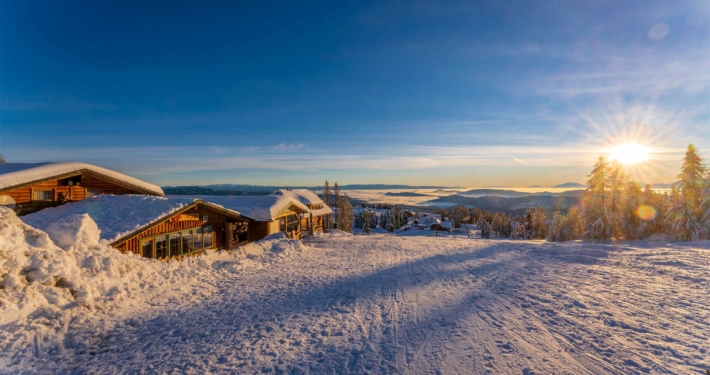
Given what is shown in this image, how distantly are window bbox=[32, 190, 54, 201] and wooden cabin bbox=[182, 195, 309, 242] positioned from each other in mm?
9853

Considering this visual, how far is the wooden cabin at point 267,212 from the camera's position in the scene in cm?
2380

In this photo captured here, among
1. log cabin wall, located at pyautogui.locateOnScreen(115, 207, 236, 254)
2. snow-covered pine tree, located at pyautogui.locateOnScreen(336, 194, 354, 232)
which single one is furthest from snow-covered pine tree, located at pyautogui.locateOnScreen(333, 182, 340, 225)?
log cabin wall, located at pyautogui.locateOnScreen(115, 207, 236, 254)

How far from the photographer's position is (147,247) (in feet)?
44.7

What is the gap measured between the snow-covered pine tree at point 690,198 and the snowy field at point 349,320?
632 inches

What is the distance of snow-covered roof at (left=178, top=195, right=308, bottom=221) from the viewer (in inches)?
928

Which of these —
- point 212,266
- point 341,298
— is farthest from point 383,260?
point 212,266

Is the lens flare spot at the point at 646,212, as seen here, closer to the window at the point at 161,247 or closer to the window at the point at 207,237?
the window at the point at 207,237

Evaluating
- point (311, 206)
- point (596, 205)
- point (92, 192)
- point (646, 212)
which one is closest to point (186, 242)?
point (92, 192)

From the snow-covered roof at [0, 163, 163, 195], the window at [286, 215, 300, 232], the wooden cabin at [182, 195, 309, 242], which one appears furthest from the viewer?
the window at [286, 215, 300, 232]

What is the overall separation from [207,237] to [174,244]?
2.47 metres

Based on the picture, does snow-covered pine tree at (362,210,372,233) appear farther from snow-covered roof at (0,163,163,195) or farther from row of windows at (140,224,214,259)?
snow-covered roof at (0,163,163,195)

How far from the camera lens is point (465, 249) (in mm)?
21625

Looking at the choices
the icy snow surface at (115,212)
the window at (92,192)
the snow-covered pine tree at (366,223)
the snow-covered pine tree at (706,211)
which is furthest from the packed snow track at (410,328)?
the snow-covered pine tree at (366,223)

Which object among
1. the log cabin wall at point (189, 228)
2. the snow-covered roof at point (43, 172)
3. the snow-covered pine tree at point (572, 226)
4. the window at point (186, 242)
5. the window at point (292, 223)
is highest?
the snow-covered roof at point (43, 172)
